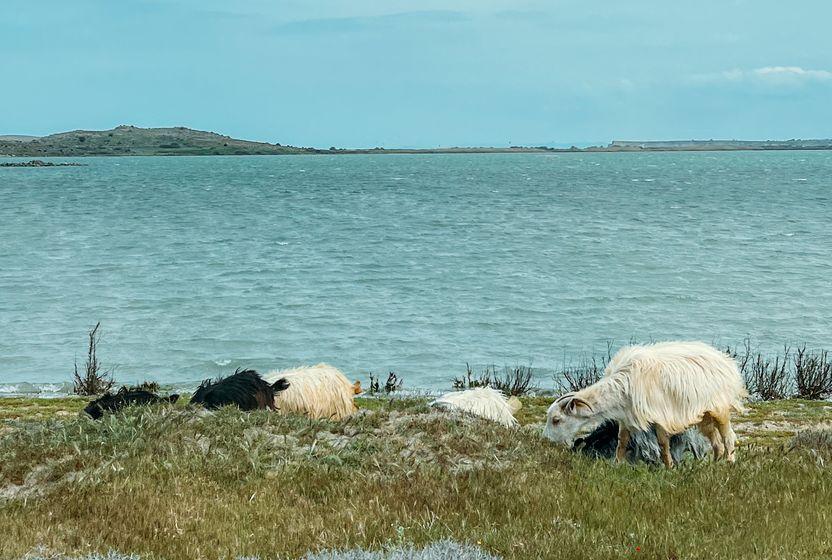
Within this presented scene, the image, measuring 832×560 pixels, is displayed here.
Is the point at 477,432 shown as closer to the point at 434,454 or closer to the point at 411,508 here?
the point at 434,454

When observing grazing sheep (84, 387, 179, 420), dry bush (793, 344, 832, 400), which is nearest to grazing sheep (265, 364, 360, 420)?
grazing sheep (84, 387, 179, 420)

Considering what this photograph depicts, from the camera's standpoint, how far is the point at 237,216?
280 ft

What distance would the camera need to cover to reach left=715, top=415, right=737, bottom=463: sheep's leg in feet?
32.7

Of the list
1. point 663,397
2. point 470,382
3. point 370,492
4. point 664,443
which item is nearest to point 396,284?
point 470,382

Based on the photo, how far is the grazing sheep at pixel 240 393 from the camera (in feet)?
39.1

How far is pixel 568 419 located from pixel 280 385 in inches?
182

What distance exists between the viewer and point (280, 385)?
42.7ft

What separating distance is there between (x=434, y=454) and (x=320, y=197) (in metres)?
106

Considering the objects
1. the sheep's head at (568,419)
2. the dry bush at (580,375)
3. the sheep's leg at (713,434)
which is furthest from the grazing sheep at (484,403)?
the dry bush at (580,375)

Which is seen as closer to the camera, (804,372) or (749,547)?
(749,547)

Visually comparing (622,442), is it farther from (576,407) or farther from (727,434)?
(727,434)

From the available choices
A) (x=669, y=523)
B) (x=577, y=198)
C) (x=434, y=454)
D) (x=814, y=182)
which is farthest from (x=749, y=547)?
(x=814, y=182)

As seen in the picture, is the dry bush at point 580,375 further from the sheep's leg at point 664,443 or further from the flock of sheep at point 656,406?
the sheep's leg at point 664,443

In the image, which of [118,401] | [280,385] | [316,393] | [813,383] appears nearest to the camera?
[118,401]
